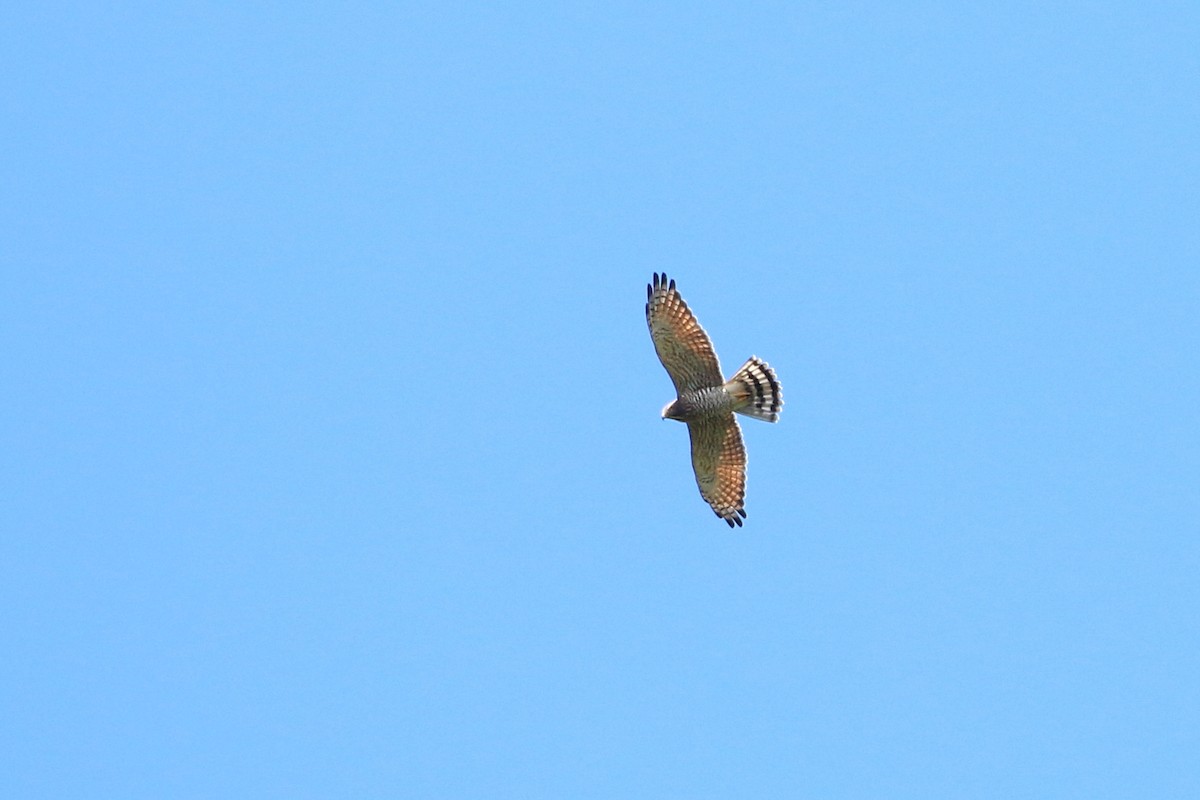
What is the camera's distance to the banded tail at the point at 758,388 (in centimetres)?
1845

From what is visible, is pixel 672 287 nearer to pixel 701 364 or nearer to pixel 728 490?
pixel 701 364

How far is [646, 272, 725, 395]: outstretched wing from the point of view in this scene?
59.0 ft

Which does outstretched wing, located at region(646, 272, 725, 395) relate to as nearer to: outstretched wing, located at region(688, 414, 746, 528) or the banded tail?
the banded tail

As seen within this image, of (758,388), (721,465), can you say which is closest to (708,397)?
(758,388)

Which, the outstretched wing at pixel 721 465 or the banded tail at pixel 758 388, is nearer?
the banded tail at pixel 758 388

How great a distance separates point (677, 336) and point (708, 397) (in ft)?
2.57

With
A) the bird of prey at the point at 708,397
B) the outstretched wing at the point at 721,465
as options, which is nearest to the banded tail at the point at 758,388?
the bird of prey at the point at 708,397

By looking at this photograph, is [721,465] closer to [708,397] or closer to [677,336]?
[708,397]

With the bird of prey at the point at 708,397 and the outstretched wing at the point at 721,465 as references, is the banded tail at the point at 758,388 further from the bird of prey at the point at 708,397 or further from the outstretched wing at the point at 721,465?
the outstretched wing at the point at 721,465

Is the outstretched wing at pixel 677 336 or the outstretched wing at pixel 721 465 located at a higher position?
→ the outstretched wing at pixel 677 336

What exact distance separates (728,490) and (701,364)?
5.93 ft

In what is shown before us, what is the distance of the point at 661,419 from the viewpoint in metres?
18.6

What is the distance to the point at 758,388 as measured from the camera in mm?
18453

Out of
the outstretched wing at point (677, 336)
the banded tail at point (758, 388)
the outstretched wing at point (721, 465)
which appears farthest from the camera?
the outstretched wing at point (721, 465)
